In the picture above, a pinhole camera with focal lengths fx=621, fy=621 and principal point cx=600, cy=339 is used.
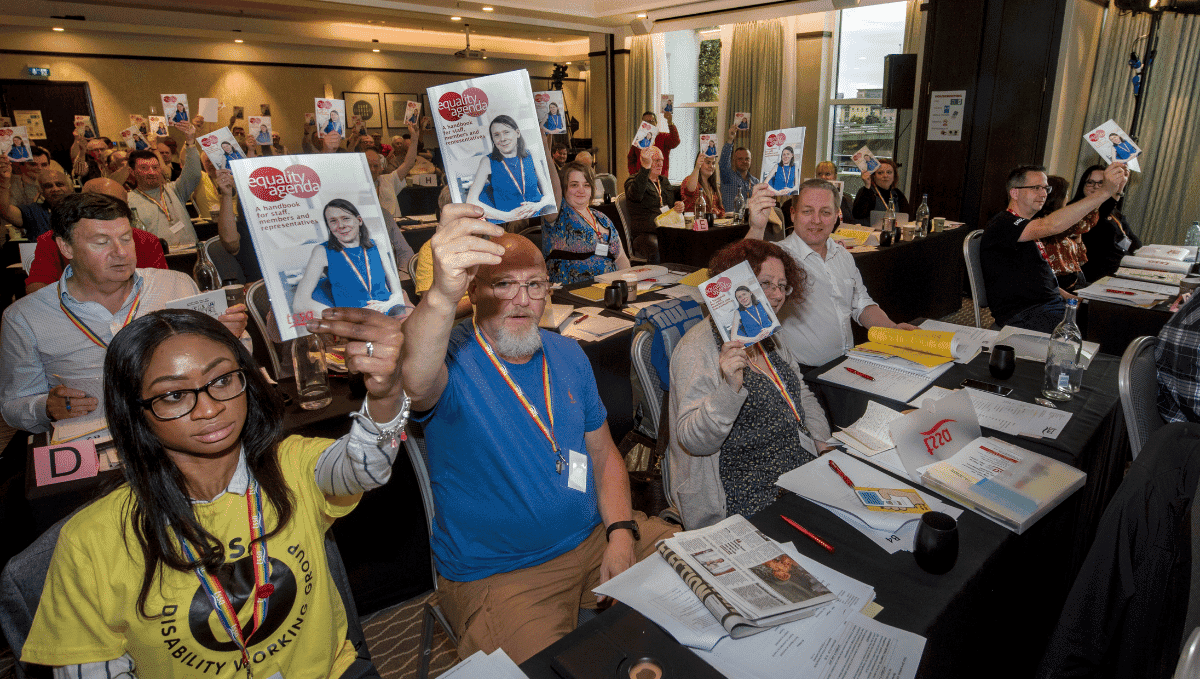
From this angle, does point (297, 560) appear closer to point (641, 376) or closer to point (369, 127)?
point (641, 376)

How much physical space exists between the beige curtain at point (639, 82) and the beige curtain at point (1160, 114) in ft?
21.4

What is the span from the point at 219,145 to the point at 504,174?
239 centimetres

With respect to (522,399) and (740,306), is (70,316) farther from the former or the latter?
(740,306)

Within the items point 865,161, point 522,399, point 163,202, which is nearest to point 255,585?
→ point 522,399

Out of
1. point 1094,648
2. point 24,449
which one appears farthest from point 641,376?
point 24,449

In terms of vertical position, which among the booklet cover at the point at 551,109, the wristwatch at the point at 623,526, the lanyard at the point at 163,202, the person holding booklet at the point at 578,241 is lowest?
the wristwatch at the point at 623,526

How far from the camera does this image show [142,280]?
8.07 feet

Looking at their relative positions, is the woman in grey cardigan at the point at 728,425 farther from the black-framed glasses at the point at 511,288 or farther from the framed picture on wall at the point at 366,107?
the framed picture on wall at the point at 366,107

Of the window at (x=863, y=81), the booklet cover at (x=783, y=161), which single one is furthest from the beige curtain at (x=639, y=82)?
the booklet cover at (x=783, y=161)

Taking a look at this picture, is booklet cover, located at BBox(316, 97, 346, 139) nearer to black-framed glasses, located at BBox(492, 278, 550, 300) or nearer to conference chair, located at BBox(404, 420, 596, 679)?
black-framed glasses, located at BBox(492, 278, 550, 300)

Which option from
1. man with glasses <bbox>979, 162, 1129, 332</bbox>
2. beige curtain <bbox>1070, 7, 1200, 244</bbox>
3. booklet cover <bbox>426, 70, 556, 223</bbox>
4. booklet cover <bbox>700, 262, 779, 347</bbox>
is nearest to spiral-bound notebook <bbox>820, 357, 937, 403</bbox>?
booklet cover <bbox>700, 262, 779, 347</bbox>

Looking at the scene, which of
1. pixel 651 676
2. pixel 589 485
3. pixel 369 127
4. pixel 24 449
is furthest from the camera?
pixel 369 127

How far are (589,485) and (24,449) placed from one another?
226 cm

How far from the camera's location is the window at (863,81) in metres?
9.00
